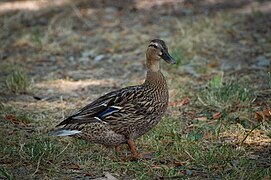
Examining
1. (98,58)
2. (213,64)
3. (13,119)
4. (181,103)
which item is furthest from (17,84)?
(213,64)

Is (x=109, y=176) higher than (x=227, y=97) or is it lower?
lower

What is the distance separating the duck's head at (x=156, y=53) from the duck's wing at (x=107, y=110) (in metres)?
0.36

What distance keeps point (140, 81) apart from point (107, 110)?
2.60 m

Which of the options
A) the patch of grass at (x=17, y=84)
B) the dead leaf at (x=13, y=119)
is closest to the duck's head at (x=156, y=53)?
the dead leaf at (x=13, y=119)

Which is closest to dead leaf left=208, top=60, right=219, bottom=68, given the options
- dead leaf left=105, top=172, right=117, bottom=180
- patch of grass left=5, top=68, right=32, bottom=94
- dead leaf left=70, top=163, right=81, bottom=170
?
patch of grass left=5, top=68, right=32, bottom=94

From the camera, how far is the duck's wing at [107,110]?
5164 millimetres

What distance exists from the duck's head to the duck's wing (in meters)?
0.36

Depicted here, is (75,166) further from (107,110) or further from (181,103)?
(181,103)

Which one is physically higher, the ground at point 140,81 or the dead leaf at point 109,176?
the ground at point 140,81

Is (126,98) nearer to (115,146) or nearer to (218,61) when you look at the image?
(115,146)

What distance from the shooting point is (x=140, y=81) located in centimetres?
777

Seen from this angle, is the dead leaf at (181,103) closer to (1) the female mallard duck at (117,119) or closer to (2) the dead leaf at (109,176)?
(1) the female mallard duck at (117,119)

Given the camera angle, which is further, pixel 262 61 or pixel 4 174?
pixel 262 61

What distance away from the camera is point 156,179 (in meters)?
4.59
